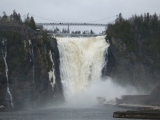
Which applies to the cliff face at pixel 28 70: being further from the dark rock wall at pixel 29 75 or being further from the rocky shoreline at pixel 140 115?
the rocky shoreline at pixel 140 115

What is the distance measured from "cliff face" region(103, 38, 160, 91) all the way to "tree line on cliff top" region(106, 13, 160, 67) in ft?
6.40

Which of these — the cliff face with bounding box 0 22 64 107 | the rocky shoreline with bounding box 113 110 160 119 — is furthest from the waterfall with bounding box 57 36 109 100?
the rocky shoreline with bounding box 113 110 160 119

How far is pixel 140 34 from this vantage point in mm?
167375

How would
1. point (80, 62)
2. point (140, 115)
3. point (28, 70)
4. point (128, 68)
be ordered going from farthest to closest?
point (80, 62)
point (128, 68)
point (28, 70)
point (140, 115)

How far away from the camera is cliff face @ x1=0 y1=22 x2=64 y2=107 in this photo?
456 ft

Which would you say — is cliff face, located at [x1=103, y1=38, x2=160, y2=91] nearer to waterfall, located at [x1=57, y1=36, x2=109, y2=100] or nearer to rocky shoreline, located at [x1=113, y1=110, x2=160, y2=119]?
waterfall, located at [x1=57, y1=36, x2=109, y2=100]

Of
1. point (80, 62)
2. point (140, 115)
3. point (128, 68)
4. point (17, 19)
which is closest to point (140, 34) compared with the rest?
point (128, 68)

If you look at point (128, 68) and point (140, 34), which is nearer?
point (128, 68)

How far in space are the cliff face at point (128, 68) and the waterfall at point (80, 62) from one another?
8.74 ft

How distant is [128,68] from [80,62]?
1421 centimetres

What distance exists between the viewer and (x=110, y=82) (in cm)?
15488

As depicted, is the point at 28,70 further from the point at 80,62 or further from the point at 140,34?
the point at 140,34

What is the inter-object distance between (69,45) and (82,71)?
28.9ft

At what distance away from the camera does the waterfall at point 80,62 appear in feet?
504
